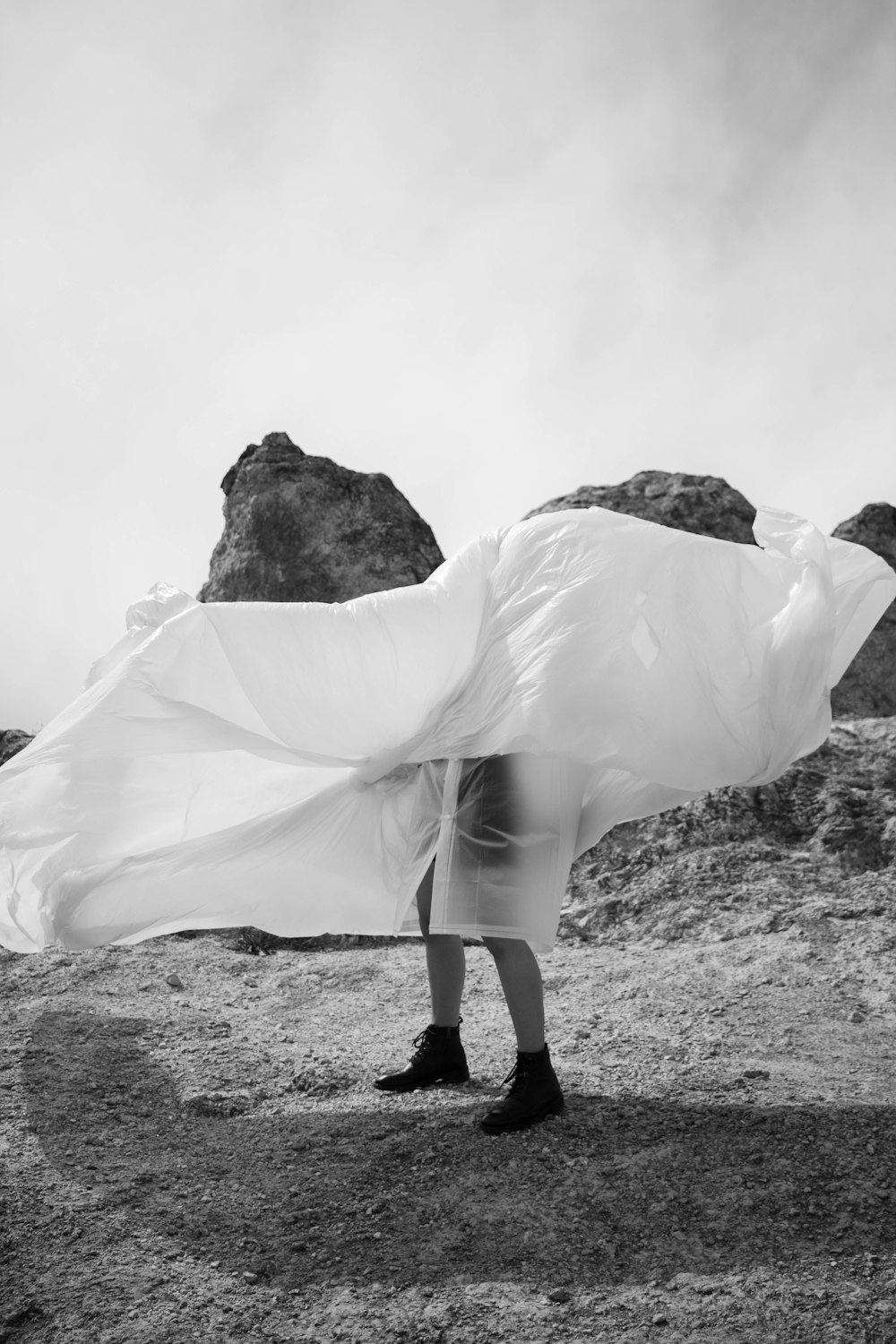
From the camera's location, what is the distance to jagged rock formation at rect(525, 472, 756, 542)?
664 cm

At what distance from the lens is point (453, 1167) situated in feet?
7.39

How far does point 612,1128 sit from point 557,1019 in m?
0.83

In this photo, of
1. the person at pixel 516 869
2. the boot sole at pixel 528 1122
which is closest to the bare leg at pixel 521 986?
the person at pixel 516 869

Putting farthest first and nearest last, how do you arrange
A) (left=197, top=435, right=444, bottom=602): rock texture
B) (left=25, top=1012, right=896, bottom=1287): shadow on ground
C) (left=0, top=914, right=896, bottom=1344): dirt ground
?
(left=197, top=435, right=444, bottom=602): rock texture → (left=25, top=1012, right=896, bottom=1287): shadow on ground → (left=0, top=914, right=896, bottom=1344): dirt ground

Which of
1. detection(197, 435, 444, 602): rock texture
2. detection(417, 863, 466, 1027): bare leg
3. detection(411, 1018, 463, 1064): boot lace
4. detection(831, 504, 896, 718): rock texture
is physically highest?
detection(197, 435, 444, 602): rock texture

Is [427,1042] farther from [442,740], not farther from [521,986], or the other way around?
[442,740]

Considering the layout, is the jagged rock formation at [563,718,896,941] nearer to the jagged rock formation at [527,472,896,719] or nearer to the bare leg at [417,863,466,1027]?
the bare leg at [417,863,466,1027]

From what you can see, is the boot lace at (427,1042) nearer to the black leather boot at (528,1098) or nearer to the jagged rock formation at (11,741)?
the black leather boot at (528,1098)

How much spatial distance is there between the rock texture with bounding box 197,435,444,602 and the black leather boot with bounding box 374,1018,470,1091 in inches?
147

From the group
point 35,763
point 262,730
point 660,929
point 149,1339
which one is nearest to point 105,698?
point 35,763

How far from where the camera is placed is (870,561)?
269 cm

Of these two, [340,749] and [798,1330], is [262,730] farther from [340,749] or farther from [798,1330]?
[798,1330]

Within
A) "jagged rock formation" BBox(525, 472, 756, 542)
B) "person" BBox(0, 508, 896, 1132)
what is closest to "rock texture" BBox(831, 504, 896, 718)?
"jagged rock formation" BBox(525, 472, 756, 542)

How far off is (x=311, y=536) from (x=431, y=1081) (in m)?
4.31
